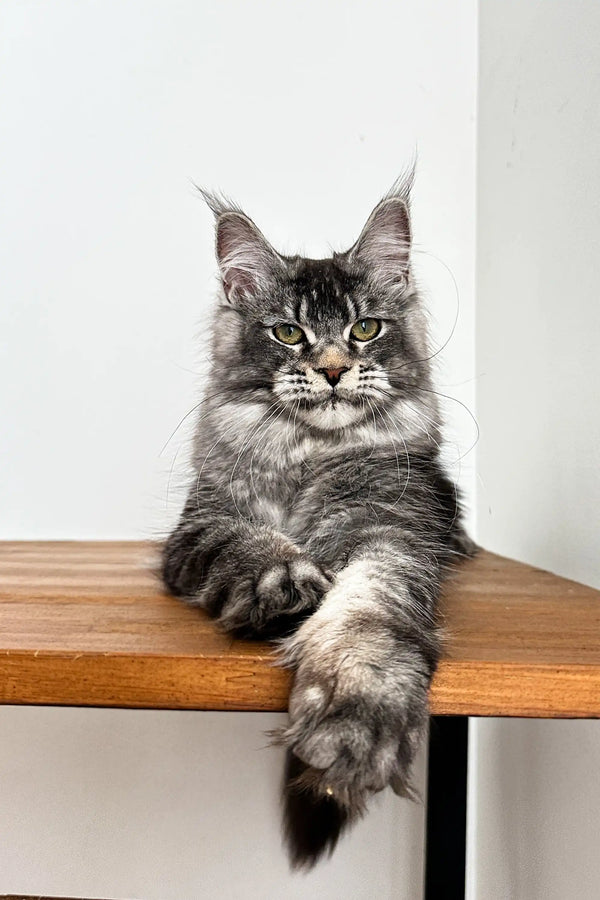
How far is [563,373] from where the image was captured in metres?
1.51

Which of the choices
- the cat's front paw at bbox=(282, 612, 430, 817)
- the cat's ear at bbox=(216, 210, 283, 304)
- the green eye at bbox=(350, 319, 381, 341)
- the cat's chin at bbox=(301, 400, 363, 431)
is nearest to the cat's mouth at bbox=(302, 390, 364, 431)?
the cat's chin at bbox=(301, 400, 363, 431)

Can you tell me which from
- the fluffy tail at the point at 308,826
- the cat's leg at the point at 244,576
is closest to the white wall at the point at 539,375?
the fluffy tail at the point at 308,826

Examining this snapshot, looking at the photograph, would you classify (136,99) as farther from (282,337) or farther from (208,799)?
(208,799)

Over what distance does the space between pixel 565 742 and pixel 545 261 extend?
3.08 feet

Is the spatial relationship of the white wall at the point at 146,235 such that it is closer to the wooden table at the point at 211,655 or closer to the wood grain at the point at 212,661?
the wooden table at the point at 211,655

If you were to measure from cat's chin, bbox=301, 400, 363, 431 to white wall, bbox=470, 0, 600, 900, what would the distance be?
0.47m

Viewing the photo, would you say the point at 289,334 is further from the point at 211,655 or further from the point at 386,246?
the point at 211,655

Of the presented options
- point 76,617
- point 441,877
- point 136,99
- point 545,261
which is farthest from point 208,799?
point 136,99

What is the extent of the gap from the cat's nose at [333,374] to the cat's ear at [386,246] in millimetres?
248

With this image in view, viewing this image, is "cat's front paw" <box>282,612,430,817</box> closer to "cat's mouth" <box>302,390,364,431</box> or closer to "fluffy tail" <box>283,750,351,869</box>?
"cat's mouth" <box>302,390,364,431</box>

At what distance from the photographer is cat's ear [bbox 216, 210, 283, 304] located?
4.32ft

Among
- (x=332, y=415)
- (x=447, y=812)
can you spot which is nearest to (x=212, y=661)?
(x=332, y=415)

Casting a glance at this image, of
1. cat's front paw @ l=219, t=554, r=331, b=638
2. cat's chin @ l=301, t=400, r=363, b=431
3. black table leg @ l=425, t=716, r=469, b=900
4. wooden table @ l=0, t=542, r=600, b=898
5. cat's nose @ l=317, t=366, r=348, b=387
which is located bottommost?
black table leg @ l=425, t=716, r=469, b=900

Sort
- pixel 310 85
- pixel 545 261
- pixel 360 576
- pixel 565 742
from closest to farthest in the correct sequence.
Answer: pixel 360 576 → pixel 565 742 → pixel 545 261 → pixel 310 85
